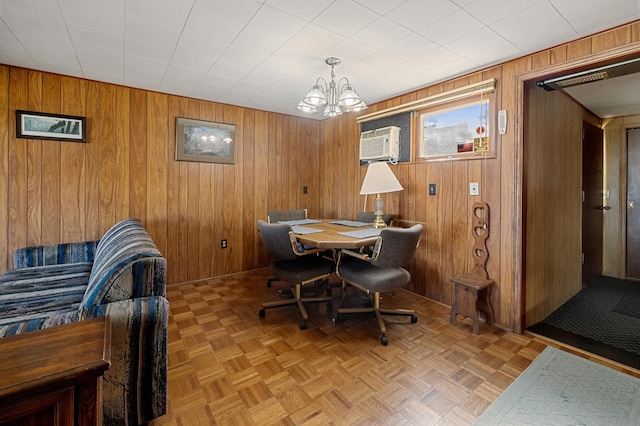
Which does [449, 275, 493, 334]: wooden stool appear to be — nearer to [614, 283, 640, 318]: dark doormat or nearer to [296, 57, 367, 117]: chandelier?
[614, 283, 640, 318]: dark doormat

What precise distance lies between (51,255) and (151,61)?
193 centimetres

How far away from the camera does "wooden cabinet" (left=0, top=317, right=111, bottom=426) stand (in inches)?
29.1

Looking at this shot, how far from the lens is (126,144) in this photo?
312cm

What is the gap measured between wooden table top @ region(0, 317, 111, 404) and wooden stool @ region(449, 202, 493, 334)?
95.2 inches

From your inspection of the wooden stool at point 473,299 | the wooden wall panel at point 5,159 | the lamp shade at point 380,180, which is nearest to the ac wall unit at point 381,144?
the lamp shade at point 380,180

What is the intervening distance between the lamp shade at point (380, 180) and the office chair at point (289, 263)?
848mm

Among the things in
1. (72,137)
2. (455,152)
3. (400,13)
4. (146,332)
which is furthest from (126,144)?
(455,152)

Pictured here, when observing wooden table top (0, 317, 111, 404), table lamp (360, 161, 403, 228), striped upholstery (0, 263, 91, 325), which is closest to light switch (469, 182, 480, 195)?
table lamp (360, 161, 403, 228)

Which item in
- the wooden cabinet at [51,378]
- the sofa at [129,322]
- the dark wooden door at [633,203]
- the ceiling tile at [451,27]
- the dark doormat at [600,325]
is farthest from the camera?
the dark wooden door at [633,203]

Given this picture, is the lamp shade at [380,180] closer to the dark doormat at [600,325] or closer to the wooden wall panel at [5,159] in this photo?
the dark doormat at [600,325]

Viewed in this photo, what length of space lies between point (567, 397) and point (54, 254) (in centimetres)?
393

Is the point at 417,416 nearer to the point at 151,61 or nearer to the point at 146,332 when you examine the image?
the point at 146,332

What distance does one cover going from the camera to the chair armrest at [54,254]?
2.51 m

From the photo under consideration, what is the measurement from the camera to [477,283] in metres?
2.40
